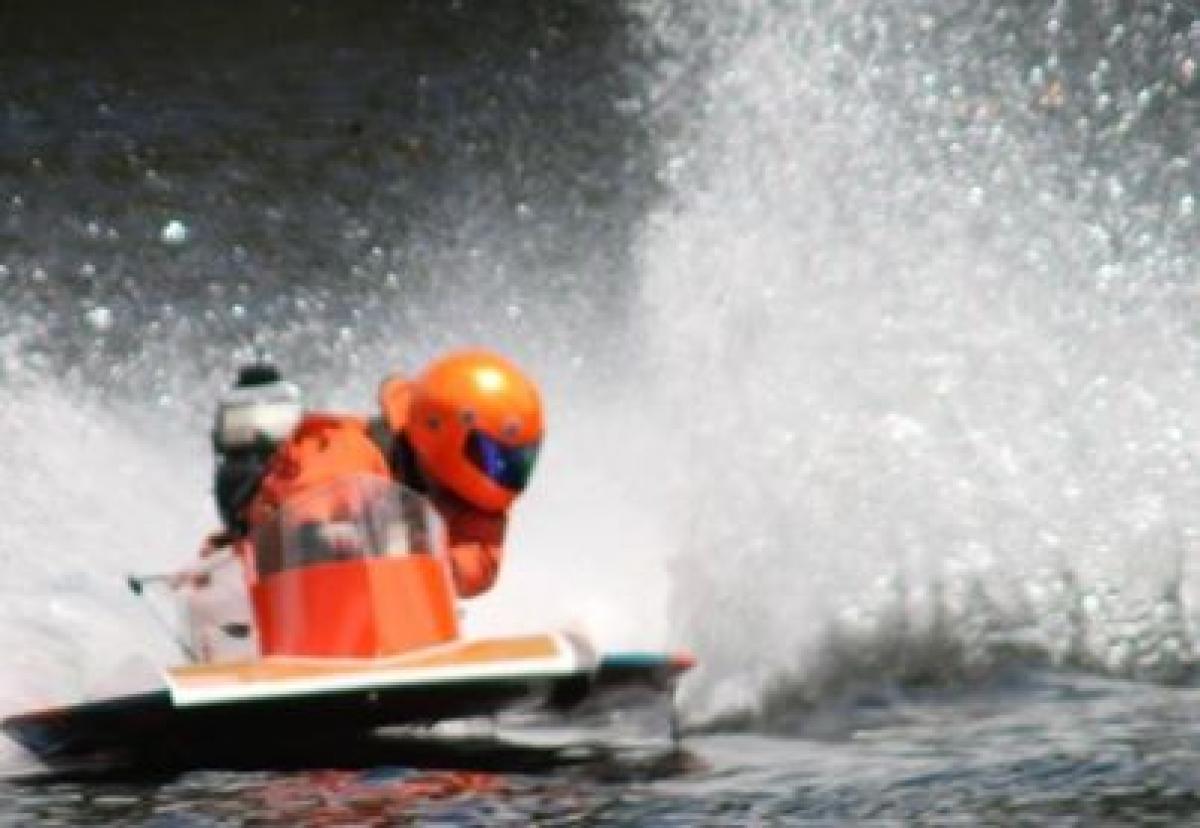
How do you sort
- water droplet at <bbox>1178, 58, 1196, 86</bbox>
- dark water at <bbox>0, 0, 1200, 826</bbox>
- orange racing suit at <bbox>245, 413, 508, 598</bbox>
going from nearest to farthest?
1. dark water at <bbox>0, 0, 1200, 826</bbox>
2. orange racing suit at <bbox>245, 413, 508, 598</bbox>
3. water droplet at <bbox>1178, 58, 1196, 86</bbox>

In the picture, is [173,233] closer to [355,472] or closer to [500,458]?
[500,458]

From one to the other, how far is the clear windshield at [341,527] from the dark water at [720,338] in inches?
28.2

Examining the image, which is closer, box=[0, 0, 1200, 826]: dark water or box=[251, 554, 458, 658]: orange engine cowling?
box=[0, 0, 1200, 826]: dark water

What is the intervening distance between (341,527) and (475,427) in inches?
24.8

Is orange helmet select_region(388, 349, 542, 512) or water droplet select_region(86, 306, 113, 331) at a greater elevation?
water droplet select_region(86, 306, 113, 331)

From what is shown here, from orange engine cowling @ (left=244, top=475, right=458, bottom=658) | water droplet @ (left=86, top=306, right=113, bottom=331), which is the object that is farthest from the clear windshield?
water droplet @ (left=86, top=306, right=113, bottom=331)

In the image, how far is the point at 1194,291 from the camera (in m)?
15.2

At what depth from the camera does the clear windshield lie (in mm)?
10203

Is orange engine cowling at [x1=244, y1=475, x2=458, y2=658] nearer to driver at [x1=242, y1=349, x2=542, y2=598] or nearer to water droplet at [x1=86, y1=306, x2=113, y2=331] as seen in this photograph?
driver at [x1=242, y1=349, x2=542, y2=598]

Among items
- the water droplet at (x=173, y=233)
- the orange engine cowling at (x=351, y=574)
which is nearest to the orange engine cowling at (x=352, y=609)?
the orange engine cowling at (x=351, y=574)

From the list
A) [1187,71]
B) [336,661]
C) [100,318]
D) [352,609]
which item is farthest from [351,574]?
[1187,71]

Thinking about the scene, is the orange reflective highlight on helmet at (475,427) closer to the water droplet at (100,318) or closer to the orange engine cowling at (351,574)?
the orange engine cowling at (351,574)

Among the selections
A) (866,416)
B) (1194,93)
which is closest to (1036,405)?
(866,416)

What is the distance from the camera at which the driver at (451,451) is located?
416 inches
